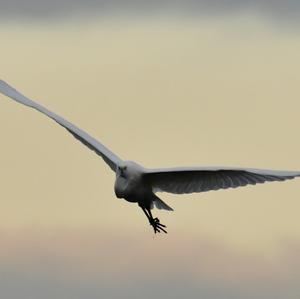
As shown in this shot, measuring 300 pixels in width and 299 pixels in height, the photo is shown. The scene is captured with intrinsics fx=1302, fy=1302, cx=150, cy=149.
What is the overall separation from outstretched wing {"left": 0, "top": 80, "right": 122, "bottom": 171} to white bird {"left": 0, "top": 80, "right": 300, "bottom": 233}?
0.03 meters

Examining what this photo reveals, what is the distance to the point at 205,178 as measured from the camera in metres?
40.8

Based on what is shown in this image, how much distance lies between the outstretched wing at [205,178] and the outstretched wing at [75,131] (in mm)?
1628

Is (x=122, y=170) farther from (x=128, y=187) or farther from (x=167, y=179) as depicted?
(x=167, y=179)

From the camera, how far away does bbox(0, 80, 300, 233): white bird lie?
3947 centimetres

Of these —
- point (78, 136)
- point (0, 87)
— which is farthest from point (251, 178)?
→ point (0, 87)

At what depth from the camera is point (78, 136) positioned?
4525 cm

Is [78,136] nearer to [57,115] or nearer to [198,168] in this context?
[57,115]

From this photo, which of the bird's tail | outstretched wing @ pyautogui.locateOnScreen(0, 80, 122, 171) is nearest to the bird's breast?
outstretched wing @ pyautogui.locateOnScreen(0, 80, 122, 171)

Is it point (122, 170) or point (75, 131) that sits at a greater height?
point (75, 131)

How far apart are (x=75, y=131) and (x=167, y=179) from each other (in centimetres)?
502

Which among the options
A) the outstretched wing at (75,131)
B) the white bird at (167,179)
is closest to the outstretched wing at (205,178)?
the white bird at (167,179)

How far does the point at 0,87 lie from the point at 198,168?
11.5 m

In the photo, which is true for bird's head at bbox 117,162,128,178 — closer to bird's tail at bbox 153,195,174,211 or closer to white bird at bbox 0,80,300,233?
white bird at bbox 0,80,300,233

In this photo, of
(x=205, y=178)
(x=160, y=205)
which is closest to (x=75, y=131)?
(x=160, y=205)
